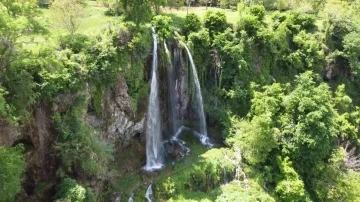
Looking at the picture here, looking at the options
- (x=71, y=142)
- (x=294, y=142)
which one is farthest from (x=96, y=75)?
(x=294, y=142)

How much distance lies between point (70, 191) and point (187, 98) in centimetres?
1403

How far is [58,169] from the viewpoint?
19.8m

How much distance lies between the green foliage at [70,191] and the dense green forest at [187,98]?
53mm

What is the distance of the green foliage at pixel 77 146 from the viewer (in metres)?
19.5

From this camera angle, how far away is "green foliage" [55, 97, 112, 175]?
1945 cm

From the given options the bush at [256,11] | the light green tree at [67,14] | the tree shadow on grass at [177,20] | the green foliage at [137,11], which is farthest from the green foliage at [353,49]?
the light green tree at [67,14]

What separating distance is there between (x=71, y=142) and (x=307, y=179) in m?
18.2

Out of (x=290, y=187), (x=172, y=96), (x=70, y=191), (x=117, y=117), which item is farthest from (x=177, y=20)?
(x=70, y=191)

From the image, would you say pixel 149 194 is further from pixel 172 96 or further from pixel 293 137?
pixel 293 137

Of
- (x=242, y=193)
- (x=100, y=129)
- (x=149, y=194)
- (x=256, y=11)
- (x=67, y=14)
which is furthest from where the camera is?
(x=256, y=11)

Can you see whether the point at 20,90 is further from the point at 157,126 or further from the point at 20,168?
the point at 157,126

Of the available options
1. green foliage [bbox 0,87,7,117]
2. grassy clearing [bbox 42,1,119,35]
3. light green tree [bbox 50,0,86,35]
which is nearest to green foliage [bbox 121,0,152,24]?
grassy clearing [bbox 42,1,119,35]

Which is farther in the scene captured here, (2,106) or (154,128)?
(154,128)

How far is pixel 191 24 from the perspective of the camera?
31.4 meters
